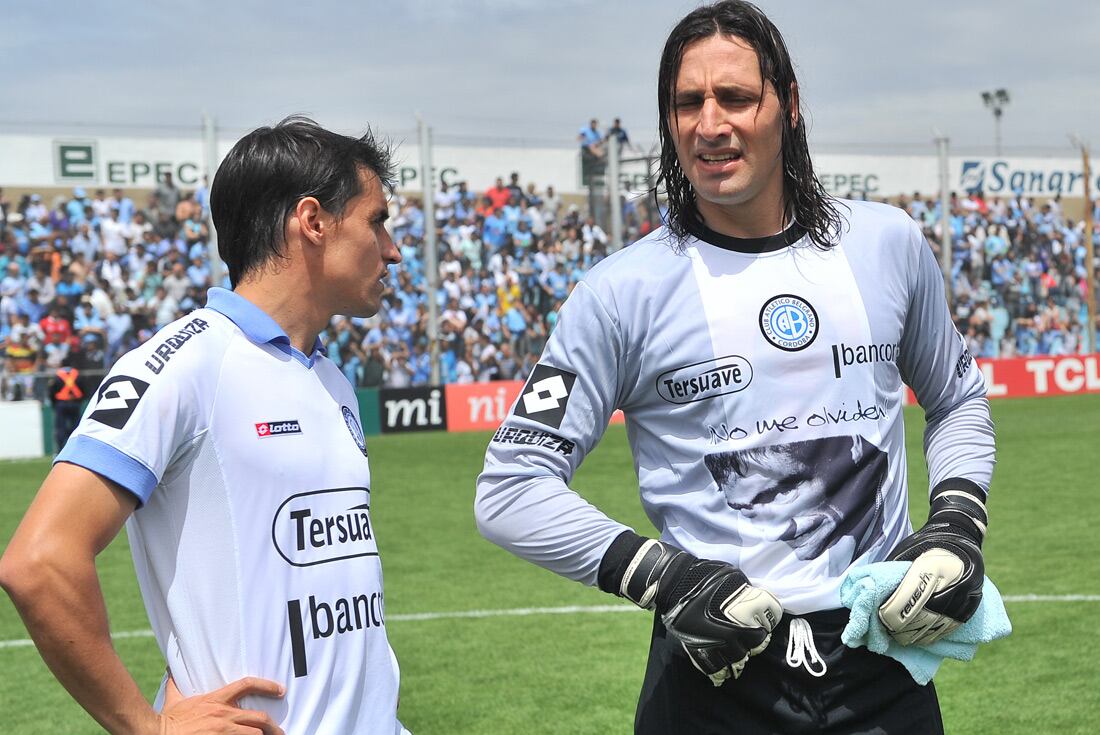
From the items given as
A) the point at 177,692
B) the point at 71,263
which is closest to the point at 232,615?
the point at 177,692

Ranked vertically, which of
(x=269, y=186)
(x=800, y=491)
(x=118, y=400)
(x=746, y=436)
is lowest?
(x=800, y=491)

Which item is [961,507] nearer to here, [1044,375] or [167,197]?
[1044,375]

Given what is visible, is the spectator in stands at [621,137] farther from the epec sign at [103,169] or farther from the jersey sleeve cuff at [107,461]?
the jersey sleeve cuff at [107,461]

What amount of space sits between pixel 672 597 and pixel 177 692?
34.9 inches

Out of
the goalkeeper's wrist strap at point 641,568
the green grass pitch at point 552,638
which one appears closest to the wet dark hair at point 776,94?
the goalkeeper's wrist strap at point 641,568

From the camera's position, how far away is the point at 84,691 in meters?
2.10

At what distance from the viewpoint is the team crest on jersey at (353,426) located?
2.61m

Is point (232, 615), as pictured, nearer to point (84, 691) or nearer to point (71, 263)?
point (84, 691)

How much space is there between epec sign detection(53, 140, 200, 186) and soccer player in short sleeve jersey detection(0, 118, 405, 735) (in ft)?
80.9

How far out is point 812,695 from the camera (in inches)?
99.8

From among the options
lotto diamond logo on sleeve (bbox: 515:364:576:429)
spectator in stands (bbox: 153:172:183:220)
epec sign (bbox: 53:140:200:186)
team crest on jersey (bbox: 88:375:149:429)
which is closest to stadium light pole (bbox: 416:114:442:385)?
spectator in stands (bbox: 153:172:183:220)

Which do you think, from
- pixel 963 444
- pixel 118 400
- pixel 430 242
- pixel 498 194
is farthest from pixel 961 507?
pixel 498 194

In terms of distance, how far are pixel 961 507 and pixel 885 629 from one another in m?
0.33

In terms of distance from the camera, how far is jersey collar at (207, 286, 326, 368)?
2438 mm
